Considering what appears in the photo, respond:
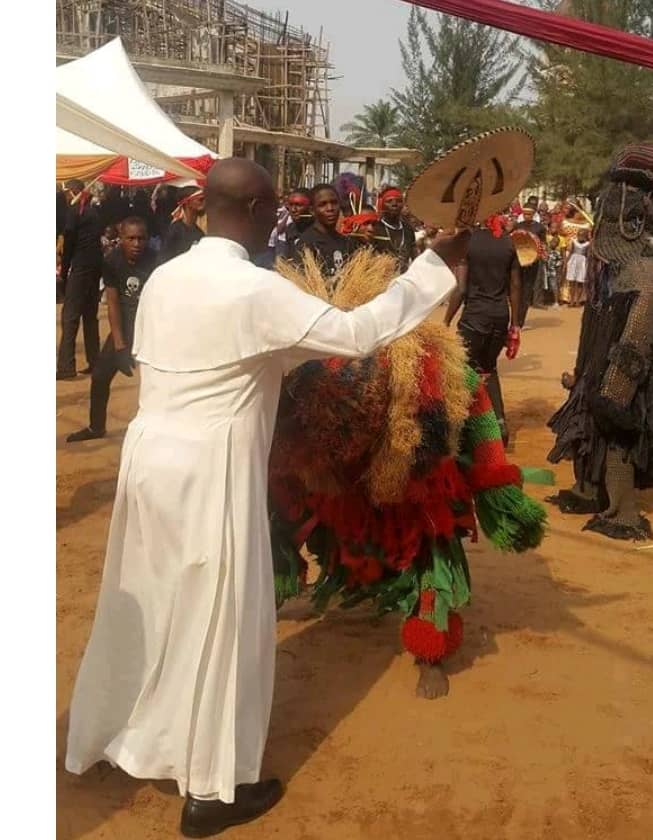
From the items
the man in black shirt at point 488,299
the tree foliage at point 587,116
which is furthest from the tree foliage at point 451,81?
the man in black shirt at point 488,299

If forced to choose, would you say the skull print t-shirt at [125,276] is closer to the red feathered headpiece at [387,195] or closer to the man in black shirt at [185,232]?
the man in black shirt at [185,232]

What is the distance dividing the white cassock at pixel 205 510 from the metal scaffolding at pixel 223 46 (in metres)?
15.7

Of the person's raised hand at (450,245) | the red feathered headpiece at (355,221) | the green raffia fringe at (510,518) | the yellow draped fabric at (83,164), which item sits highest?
the yellow draped fabric at (83,164)

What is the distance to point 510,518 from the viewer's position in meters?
3.57

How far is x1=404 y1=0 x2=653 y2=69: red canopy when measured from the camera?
2.90m

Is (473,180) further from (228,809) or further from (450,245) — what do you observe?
(228,809)

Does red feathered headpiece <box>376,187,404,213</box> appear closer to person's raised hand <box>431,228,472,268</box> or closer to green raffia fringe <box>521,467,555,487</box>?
green raffia fringe <box>521,467,555,487</box>

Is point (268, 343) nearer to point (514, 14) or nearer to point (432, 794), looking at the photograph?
point (514, 14)

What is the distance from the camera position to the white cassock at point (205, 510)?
2.43 metres

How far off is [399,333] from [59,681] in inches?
82.5

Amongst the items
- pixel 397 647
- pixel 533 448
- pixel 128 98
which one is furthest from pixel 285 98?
pixel 397 647

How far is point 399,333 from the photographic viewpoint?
Result: 8.15ft

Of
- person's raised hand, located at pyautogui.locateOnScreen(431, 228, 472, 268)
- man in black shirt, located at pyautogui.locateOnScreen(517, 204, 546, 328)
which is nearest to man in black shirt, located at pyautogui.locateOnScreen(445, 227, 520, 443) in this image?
person's raised hand, located at pyautogui.locateOnScreen(431, 228, 472, 268)

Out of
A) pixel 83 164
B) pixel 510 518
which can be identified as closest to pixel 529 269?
pixel 83 164
